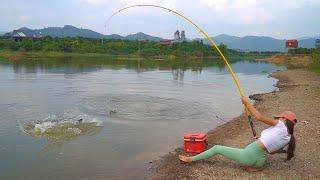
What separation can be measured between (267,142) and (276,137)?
0.21 m

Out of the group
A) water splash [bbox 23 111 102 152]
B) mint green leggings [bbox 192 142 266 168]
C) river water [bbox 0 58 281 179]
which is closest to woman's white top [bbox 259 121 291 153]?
mint green leggings [bbox 192 142 266 168]

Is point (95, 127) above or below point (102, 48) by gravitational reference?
below

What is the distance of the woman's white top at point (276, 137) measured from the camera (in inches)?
343

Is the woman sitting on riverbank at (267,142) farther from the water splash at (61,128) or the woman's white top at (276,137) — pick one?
the water splash at (61,128)

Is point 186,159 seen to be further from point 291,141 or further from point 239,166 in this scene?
point 291,141

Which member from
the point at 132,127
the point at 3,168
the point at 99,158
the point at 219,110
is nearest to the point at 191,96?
the point at 219,110

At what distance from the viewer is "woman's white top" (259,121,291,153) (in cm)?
872

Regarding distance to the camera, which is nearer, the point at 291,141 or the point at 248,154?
the point at 291,141

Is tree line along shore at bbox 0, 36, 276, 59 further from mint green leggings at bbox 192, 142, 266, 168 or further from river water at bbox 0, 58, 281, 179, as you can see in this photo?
mint green leggings at bbox 192, 142, 266, 168

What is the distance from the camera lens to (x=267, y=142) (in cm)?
873

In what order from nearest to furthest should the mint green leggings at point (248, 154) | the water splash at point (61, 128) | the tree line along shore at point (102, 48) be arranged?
the mint green leggings at point (248, 154), the water splash at point (61, 128), the tree line along shore at point (102, 48)

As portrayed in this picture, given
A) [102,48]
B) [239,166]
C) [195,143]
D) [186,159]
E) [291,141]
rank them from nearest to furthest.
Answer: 1. [291,141]
2. [239,166]
3. [186,159]
4. [195,143]
5. [102,48]

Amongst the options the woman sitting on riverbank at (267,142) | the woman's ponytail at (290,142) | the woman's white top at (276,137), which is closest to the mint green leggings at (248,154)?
the woman sitting on riverbank at (267,142)

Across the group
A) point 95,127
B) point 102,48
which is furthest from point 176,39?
point 95,127
